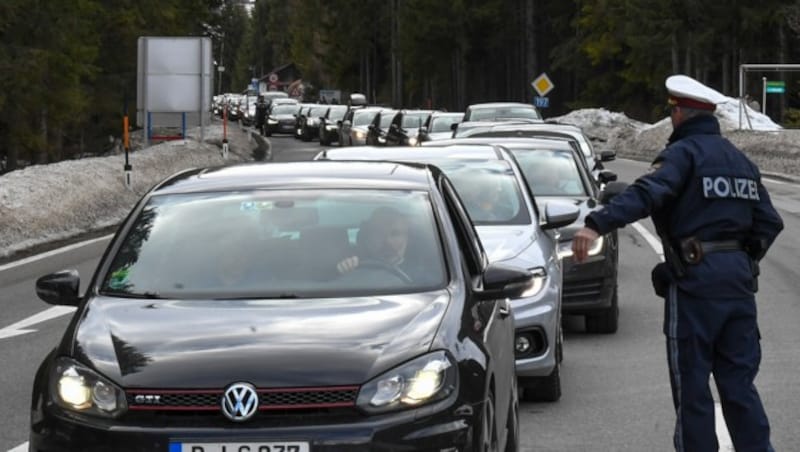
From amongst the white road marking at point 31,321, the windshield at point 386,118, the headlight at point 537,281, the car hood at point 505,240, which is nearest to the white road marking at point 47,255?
the white road marking at point 31,321

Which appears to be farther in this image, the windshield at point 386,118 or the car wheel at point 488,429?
the windshield at point 386,118

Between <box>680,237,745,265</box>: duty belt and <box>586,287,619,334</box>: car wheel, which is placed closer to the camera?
<box>680,237,745,265</box>: duty belt

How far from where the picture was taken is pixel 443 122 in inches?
1614

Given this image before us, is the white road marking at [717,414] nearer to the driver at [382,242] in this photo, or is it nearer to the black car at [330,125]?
the driver at [382,242]

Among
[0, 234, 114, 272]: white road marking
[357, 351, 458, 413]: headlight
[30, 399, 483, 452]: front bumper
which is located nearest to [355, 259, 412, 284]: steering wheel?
[357, 351, 458, 413]: headlight

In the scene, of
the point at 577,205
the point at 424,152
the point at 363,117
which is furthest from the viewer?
the point at 363,117

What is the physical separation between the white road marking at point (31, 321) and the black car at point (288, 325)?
20.9 ft

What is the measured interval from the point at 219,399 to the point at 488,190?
22.2 feet

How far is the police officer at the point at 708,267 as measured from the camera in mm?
7387

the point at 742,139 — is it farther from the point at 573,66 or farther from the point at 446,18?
the point at 446,18

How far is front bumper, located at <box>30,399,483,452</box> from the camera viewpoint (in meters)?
5.89

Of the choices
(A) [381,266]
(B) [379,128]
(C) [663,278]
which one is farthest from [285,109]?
(A) [381,266]

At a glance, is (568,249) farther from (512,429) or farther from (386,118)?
(386,118)

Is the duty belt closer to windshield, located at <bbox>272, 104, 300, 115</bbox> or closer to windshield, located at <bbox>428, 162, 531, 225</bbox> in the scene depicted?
windshield, located at <bbox>428, 162, 531, 225</bbox>
